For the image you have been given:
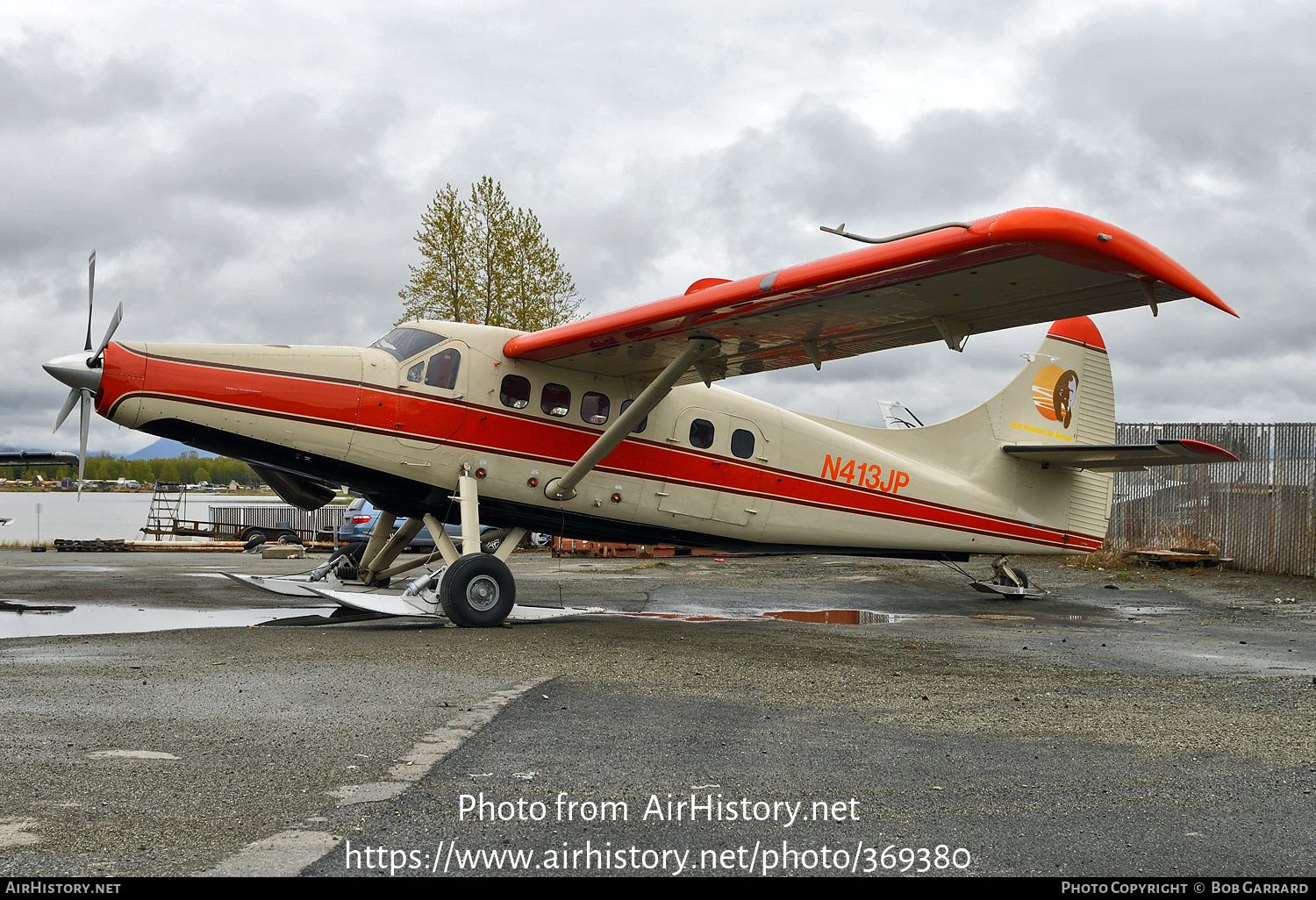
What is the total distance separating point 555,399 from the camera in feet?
34.9

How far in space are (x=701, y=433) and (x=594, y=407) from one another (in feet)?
4.64

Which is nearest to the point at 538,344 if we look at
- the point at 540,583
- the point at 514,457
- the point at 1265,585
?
the point at 514,457

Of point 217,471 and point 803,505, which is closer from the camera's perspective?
point 803,505

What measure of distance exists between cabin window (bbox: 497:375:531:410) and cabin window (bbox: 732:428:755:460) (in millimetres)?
2694

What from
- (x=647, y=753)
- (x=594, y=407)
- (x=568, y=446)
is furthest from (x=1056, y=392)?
(x=647, y=753)

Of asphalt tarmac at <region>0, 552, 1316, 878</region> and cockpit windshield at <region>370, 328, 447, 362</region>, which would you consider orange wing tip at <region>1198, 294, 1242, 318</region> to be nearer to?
asphalt tarmac at <region>0, 552, 1316, 878</region>

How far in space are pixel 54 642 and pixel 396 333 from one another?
4.39 meters

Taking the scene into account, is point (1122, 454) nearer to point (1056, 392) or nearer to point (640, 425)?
point (1056, 392)

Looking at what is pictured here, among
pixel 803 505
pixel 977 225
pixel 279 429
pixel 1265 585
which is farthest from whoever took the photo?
pixel 1265 585

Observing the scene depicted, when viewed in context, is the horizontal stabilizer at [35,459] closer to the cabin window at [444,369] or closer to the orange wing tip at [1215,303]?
the cabin window at [444,369]

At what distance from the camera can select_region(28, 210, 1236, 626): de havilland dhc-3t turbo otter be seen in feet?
26.0

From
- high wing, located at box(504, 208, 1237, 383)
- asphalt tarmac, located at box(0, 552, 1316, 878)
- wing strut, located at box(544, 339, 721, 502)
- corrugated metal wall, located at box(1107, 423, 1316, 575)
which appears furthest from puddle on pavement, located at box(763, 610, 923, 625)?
corrugated metal wall, located at box(1107, 423, 1316, 575)

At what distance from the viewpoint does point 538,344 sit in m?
10.1
